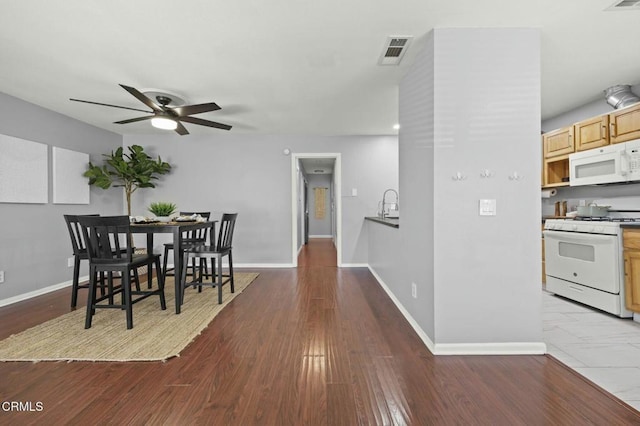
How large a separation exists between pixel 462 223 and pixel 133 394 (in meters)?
2.34

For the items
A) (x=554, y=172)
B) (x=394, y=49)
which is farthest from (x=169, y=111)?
(x=554, y=172)

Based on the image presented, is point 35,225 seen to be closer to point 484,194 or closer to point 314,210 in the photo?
point 484,194

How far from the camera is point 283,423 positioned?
1.37 m

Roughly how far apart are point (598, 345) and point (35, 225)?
592cm

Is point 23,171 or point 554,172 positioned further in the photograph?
point 554,172

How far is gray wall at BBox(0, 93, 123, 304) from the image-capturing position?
10.6 feet

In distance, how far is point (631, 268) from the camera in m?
2.54

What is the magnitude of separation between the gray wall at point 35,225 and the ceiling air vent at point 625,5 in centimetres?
569

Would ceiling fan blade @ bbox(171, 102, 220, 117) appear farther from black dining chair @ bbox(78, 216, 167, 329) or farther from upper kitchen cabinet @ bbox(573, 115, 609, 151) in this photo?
upper kitchen cabinet @ bbox(573, 115, 609, 151)

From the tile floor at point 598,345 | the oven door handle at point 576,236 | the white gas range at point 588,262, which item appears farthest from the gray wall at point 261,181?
the tile floor at point 598,345

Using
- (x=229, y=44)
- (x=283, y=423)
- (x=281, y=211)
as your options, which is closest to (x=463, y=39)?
(x=229, y=44)

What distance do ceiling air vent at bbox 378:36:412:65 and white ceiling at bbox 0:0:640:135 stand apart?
0.20 ft

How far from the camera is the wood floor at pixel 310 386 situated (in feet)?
4.66

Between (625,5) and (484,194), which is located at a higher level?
(625,5)
